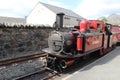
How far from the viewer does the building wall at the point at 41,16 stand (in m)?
45.4

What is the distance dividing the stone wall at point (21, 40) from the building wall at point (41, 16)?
2815cm

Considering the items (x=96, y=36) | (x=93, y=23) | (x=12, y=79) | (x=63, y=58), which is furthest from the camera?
(x=93, y=23)

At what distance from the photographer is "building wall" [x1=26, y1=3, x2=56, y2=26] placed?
45.4 meters

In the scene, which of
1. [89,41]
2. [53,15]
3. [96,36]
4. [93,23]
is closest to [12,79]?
[89,41]

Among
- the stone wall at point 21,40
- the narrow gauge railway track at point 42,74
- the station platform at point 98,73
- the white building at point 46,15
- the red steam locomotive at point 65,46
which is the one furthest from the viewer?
the white building at point 46,15

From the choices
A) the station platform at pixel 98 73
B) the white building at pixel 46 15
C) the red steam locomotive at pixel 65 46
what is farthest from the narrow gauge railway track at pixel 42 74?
the white building at pixel 46 15

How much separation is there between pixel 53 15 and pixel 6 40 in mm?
32272

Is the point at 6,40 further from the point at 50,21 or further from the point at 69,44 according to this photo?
the point at 50,21

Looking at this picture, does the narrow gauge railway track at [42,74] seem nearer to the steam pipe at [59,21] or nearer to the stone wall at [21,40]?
the steam pipe at [59,21]

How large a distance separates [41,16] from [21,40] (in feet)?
110

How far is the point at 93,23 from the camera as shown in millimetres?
12867

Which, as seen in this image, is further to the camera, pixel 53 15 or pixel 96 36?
pixel 53 15

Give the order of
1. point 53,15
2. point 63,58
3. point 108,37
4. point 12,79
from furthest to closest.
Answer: point 53,15 < point 108,37 < point 63,58 < point 12,79

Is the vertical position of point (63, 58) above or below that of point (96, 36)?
below
